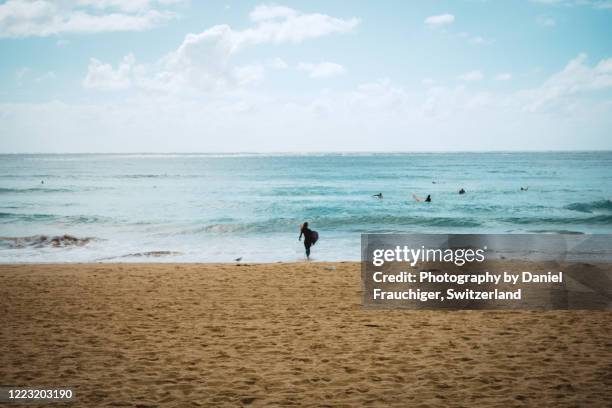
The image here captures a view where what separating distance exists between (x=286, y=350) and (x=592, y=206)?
115 feet

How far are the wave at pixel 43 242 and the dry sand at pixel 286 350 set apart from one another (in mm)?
9380

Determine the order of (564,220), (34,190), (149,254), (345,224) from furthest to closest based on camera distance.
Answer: (34,190) < (564,220) < (345,224) < (149,254)

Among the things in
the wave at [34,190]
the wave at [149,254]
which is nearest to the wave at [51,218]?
the wave at [149,254]

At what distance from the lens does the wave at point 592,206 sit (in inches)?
1336

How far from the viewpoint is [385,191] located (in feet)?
158

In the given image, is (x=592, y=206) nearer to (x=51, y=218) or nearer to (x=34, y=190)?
(x=51, y=218)

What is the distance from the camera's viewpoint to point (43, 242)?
2066cm

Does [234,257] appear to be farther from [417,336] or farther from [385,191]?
[385,191]

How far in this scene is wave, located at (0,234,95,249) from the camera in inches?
786

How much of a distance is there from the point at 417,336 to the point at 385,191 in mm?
40972

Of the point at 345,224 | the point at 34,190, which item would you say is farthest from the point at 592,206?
the point at 34,190

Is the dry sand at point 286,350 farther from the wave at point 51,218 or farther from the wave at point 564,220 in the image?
the wave at point 564,220

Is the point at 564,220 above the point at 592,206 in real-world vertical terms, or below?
below

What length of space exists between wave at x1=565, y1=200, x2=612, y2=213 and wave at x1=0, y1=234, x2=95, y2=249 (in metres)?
31.6
